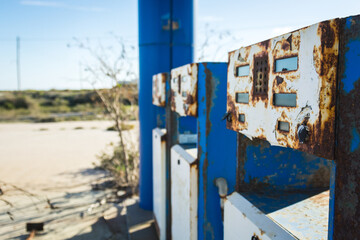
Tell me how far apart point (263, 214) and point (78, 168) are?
21.1 feet

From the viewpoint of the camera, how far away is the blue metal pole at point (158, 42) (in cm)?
441

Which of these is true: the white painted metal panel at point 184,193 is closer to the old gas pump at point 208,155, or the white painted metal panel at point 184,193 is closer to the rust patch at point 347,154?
Answer: the old gas pump at point 208,155

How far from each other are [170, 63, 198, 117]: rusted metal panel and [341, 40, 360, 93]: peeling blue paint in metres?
1.31

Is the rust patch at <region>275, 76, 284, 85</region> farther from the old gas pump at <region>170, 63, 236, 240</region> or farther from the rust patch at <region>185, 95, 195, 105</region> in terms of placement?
the rust patch at <region>185, 95, 195, 105</region>

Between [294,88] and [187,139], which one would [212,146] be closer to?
[187,139]

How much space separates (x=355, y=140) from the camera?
91 cm

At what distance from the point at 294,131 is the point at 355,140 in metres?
0.24

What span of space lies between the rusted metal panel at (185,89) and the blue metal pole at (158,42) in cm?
167

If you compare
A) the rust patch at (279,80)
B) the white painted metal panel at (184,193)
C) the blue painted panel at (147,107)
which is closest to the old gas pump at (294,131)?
the rust patch at (279,80)

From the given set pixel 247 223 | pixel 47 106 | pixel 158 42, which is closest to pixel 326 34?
pixel 247 223

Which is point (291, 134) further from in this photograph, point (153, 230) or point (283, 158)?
point (153, 230)

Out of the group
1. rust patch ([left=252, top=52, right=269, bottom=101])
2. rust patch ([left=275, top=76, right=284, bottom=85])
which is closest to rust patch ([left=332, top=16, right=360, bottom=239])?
rust patch ([left=275, top=76, right=284, bottom=85])

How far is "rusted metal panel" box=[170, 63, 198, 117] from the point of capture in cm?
223

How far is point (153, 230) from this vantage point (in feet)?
13.2
